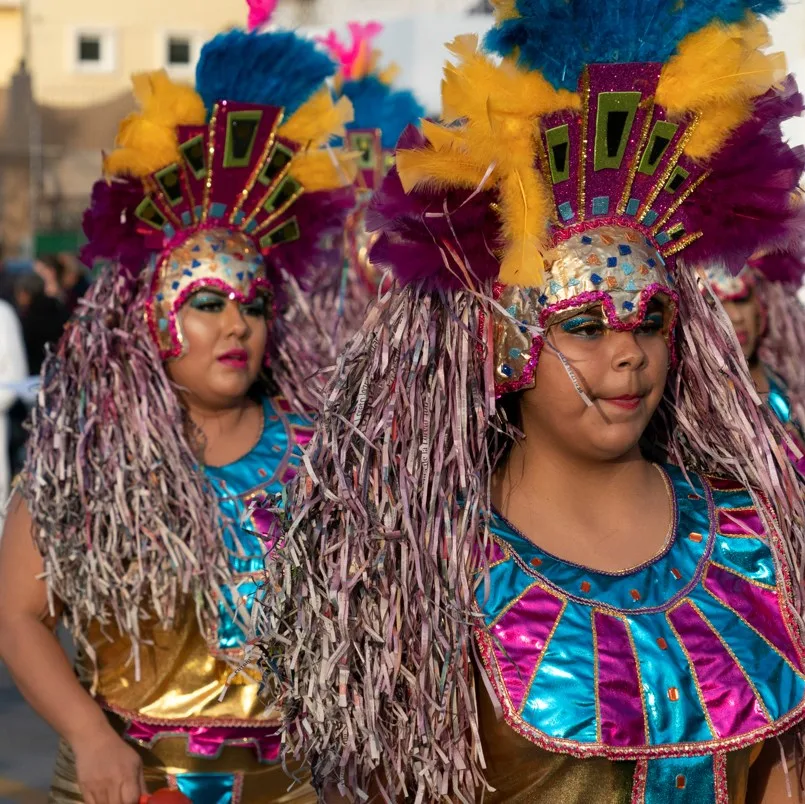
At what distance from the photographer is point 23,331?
10.2 metres

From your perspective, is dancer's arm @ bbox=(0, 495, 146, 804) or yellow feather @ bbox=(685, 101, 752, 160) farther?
dancer's arm @ bbox=(0, 495, 146, 804)

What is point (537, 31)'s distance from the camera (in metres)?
2.45

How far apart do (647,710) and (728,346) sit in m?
0.71

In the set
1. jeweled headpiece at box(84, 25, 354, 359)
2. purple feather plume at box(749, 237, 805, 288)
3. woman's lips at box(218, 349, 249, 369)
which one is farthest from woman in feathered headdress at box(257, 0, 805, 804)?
purple feather plume at box(749, 237, 805, 288)

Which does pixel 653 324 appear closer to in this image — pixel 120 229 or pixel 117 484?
pixel 117 484

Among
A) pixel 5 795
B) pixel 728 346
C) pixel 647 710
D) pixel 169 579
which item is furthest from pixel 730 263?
pixel 5 795

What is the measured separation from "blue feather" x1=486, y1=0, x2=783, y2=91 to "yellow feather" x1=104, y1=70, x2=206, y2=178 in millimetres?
1602

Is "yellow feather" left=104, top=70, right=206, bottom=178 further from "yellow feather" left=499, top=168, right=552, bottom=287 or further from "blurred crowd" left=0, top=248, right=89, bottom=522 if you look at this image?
"blurred crowd" left=0, top=248, right=89, bottom=522

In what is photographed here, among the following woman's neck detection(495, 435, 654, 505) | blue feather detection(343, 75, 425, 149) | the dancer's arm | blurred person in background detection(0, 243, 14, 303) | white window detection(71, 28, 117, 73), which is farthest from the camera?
white window detection(71, 28, 117, 73)

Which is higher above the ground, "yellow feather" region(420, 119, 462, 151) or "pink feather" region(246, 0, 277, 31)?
"pink feather" region(246, 0, 277, 31)

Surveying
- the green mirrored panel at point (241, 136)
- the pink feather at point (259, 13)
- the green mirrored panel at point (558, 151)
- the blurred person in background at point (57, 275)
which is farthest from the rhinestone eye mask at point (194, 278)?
the blurred person in background at point (57, 275)

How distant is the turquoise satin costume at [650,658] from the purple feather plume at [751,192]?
1.80 ft

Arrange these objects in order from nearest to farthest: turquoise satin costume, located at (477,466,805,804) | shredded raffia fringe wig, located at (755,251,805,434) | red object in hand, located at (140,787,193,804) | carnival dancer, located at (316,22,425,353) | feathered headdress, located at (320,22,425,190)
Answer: turquoise satin costume, located at (477,466,805,804) → red object in hand, located at (140,787,193,804) → shredded raffia fringe wig, located at (755,251,805,434) → carnival dancer, located at (316,22,425,353) → feathered headdress, located at (320,22,425,190)

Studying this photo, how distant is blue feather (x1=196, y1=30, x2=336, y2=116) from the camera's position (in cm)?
401
